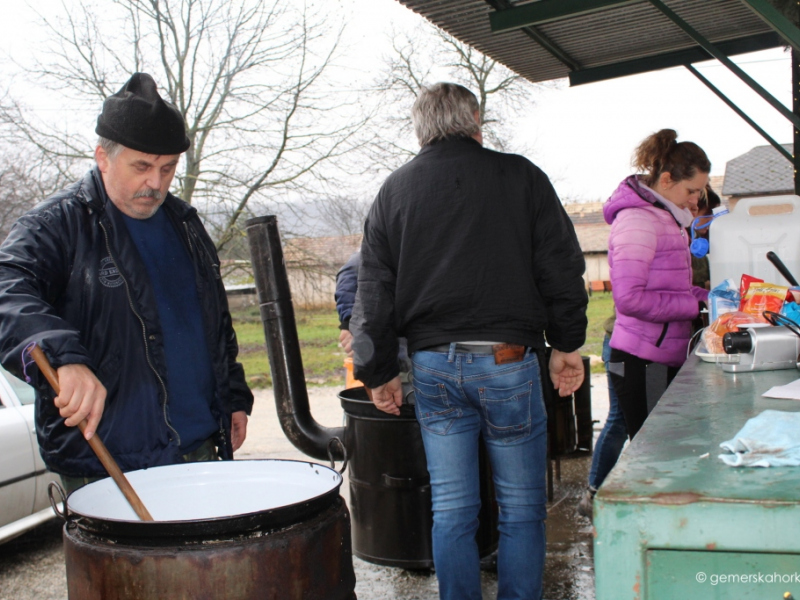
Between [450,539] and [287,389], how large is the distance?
→ 2.60 metres

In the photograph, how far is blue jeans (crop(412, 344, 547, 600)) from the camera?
2.81 metres

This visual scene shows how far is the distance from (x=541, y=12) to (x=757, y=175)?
38.8 metres

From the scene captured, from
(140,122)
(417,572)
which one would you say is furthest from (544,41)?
(140,122)

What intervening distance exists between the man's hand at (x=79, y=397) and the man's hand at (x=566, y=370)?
1.88 metres

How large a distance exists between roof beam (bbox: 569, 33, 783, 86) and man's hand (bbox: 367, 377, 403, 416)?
12.6 feet

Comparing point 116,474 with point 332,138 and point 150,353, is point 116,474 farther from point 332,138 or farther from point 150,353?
point 332,138

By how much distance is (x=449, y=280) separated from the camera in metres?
2.79

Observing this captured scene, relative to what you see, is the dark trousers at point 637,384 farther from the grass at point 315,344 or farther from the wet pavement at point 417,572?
the grass at point 315,344

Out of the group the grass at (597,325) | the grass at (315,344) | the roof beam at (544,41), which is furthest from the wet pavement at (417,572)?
the grass at (315,344)

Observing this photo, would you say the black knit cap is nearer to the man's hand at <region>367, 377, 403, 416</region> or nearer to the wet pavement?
the man's hand at <region>367, 377, 403, 416</region>

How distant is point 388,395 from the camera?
3174 millimetres

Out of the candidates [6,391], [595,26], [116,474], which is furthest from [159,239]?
[595,26]

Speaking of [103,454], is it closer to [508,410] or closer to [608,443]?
[508,410]

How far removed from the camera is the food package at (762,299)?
285 centimetres
